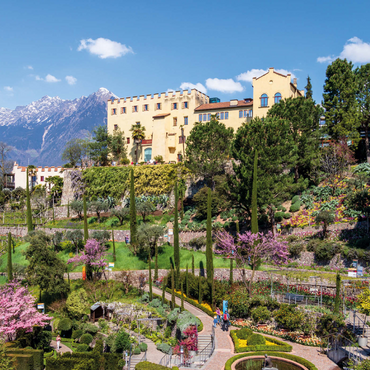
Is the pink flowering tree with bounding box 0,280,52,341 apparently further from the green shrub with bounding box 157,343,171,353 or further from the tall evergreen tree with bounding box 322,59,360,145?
the tall evergreen tree with bounding box 322,59,360,145

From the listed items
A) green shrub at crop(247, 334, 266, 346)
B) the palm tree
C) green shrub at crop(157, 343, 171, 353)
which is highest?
the palm tree

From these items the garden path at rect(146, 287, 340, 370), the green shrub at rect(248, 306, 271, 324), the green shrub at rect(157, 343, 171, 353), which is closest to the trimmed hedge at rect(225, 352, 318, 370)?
the garden path at rect(146, 287, 340, 370)

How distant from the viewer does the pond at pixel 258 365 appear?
2350cm

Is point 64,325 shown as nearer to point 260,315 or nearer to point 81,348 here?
point 81,348

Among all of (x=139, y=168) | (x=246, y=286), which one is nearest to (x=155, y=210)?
(x=139, y=168)

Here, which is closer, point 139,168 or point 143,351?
point 143,351

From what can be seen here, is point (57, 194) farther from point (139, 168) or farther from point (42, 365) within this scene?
point (42, 365)

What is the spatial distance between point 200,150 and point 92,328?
1259 inches

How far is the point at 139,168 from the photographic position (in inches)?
2530

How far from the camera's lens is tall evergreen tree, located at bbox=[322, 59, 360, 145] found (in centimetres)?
5441

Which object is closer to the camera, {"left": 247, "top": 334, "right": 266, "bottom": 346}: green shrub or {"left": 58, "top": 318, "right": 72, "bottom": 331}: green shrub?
{"left": 247, "top": 334, "right": 266, "bottom": 346}: green shrub

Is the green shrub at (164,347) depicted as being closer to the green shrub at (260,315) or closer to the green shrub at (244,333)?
the green shrub at (244,333)

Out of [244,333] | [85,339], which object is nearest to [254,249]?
[244,333]

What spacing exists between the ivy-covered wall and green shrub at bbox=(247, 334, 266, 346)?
35.6m
